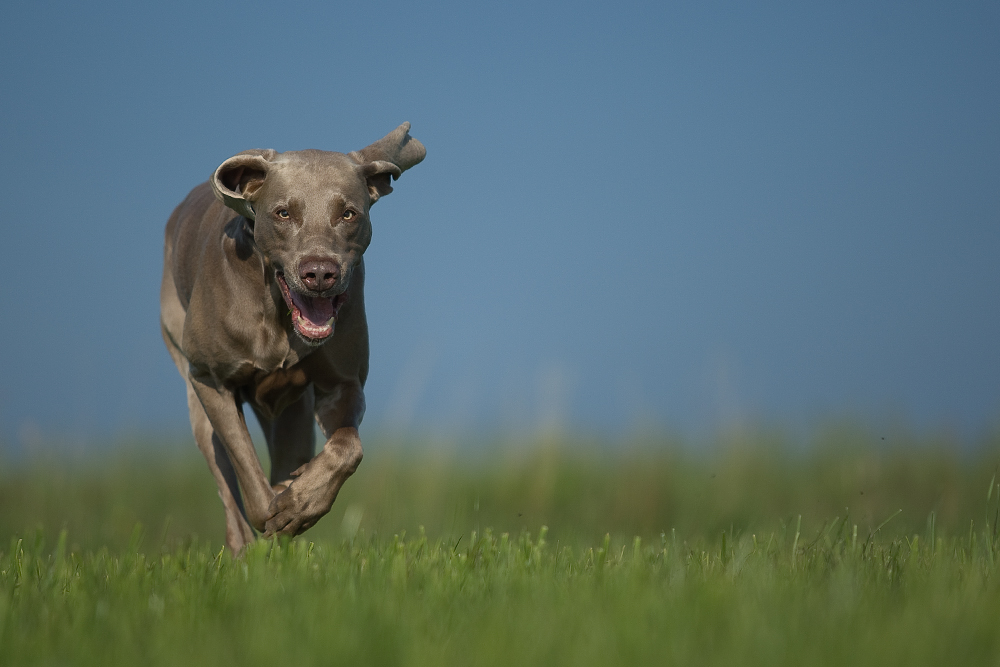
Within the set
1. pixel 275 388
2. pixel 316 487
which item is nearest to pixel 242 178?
pixel 275 388

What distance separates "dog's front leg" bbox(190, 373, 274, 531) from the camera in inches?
200

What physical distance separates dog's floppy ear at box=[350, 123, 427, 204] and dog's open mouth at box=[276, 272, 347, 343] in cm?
69

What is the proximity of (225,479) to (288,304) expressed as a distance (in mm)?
1736

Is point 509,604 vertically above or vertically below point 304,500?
below

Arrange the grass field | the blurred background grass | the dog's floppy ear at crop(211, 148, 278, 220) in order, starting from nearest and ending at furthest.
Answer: the grass field → the dog's floppy ear at crop(211, 148, 278, 220) → the blurred background grass

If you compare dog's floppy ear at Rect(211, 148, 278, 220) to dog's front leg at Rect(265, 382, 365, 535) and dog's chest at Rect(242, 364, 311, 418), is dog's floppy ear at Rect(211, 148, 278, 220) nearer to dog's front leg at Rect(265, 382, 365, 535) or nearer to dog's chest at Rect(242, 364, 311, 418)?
dog's chest at Rect(242, 364, 311, 418)

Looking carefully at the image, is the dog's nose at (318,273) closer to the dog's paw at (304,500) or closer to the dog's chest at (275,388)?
the dog's chest at (275,388)

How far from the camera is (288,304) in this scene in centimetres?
489

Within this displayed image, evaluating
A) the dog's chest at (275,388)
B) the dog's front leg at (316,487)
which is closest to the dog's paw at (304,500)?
the dog's front leg at (316,487)

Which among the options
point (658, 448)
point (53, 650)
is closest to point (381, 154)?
point (53, 650)

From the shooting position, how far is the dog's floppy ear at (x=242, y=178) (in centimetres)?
494

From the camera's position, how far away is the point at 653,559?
497 centimetres

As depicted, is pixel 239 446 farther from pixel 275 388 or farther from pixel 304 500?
pixel 304 500

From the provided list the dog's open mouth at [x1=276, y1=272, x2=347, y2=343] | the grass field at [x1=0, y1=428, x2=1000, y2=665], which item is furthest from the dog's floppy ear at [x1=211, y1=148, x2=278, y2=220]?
the grass field at [x1=0, y1=428, x2=1000, y2=665]
